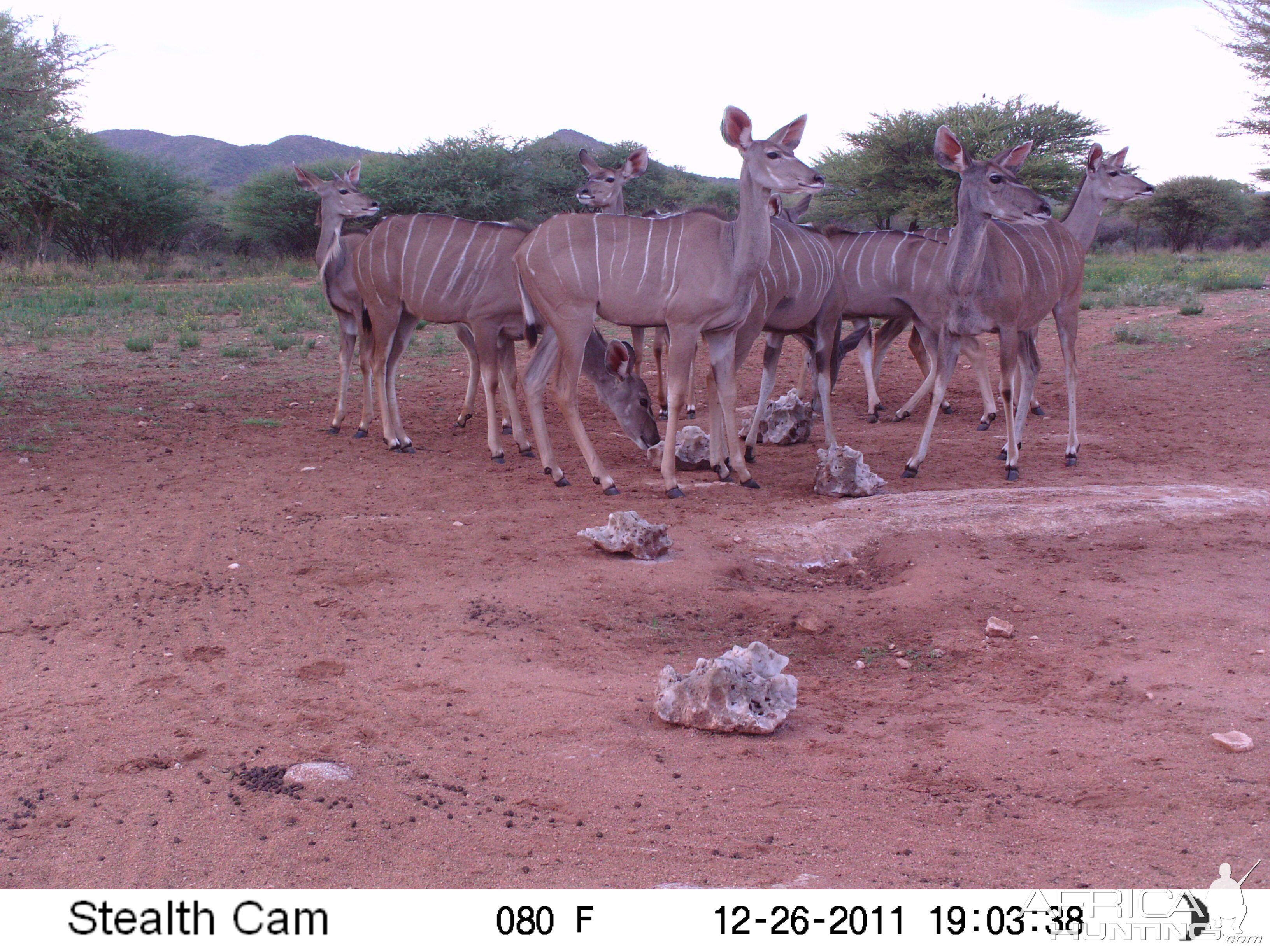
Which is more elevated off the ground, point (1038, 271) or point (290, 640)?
point (1038, 271)

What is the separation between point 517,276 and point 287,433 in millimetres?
2540

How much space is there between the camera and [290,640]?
14.5 ft

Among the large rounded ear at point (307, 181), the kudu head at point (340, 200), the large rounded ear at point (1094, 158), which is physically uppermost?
the large rounded ear at point (1094, 158)

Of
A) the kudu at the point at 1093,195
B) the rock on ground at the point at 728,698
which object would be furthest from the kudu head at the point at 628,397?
the rock on ground at the point at 728,698

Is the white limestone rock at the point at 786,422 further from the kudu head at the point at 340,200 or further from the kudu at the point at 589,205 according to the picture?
the kudu head at the point at 340,200

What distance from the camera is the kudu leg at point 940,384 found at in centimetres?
773

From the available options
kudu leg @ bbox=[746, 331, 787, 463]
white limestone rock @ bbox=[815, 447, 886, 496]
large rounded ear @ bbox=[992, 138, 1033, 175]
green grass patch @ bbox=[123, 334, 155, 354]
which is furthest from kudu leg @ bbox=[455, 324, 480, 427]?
green grass patch @ bbox=[123, 334, 155, 354]

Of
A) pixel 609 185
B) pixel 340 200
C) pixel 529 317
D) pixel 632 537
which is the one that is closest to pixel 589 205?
pixel 609 185

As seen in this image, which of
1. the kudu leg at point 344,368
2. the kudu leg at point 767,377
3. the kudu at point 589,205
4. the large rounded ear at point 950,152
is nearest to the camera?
the large rounded ear at point 950,152

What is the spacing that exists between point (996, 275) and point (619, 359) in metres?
2.84

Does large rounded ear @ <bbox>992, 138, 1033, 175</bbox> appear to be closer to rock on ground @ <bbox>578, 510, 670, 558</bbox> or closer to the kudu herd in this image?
the kudu herd

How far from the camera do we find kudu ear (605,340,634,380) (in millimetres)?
7832
